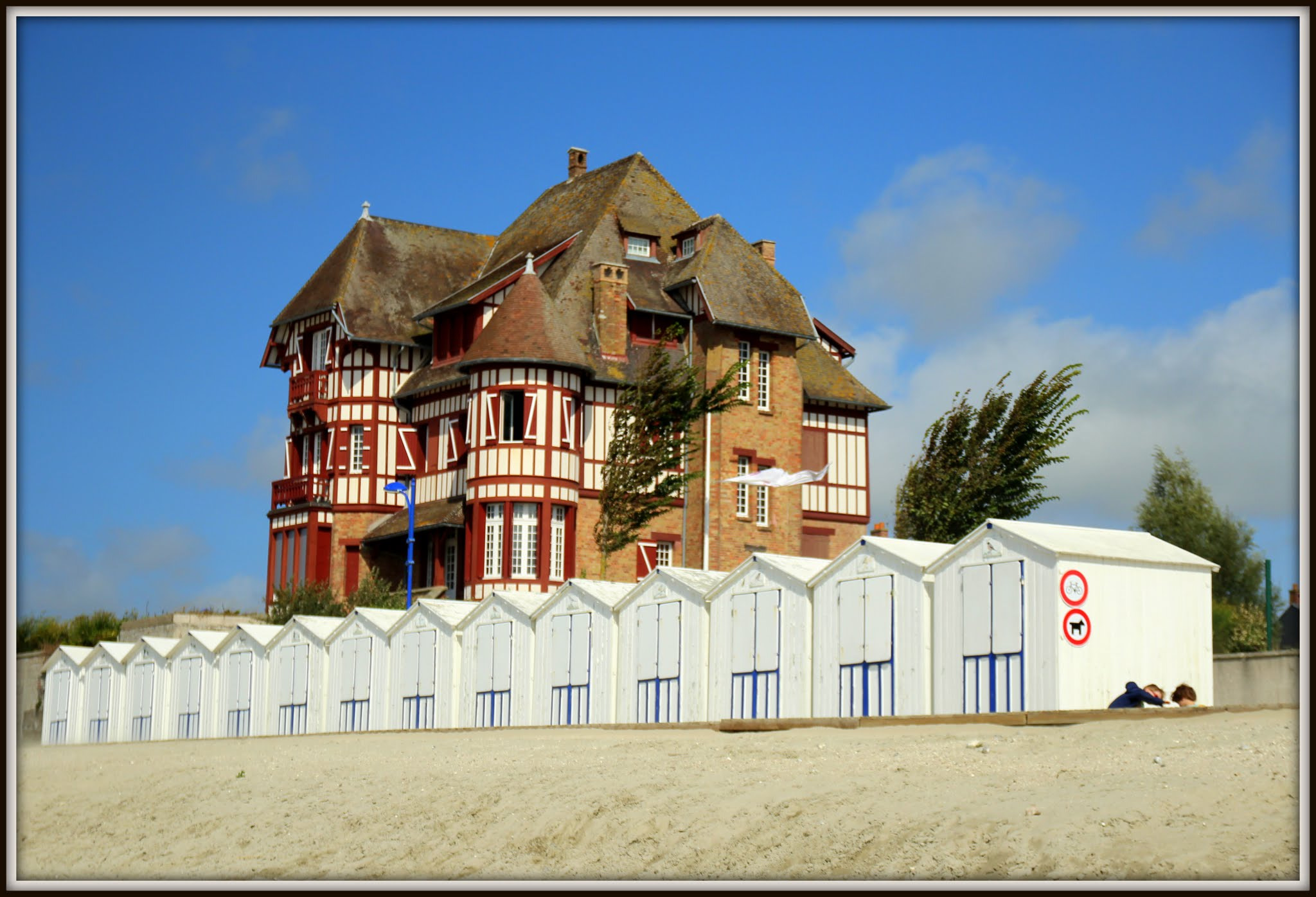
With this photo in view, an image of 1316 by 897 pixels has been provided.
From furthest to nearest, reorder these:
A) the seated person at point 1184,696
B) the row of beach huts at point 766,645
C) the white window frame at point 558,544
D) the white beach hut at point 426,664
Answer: the white window frame at point 558,544
the white beach hut at point 426,664
the row of beach huts at point 766,645
the seated person at point 1184,696

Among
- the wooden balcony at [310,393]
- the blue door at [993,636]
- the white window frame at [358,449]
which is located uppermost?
the wooden balcony at [310,393]

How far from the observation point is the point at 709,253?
46531mm

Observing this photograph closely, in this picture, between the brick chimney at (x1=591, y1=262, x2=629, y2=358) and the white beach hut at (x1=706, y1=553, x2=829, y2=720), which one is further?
the brick chimney at (x1=591, y1=262, x2=629, y2=358)

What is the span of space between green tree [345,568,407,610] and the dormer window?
11.2m

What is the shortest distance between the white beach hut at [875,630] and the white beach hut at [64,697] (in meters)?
24.3

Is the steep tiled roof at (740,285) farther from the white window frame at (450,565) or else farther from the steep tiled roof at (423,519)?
the white window frame at (450,565)

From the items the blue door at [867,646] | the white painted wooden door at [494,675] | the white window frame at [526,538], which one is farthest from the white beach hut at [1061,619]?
the white window frame at [526,538]

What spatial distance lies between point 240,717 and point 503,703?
878 cm

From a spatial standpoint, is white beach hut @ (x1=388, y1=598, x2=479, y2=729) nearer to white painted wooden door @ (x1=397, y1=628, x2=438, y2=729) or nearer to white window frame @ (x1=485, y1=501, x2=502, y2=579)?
white painted wooden door @ (x1=397, y1=628, x2=438, y2=729)

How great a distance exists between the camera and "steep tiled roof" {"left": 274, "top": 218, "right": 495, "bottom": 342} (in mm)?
48094

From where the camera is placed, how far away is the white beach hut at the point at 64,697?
141 ft

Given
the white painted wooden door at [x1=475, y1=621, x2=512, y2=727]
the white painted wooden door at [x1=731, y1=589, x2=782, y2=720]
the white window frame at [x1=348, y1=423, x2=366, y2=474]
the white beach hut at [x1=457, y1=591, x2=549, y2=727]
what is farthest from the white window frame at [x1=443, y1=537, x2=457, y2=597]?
the white painted wooden door at [x1=731, y1=589, x2=782, y2=720]

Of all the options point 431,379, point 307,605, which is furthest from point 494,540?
point 431,379

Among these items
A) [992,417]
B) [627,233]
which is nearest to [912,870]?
[992,417]
